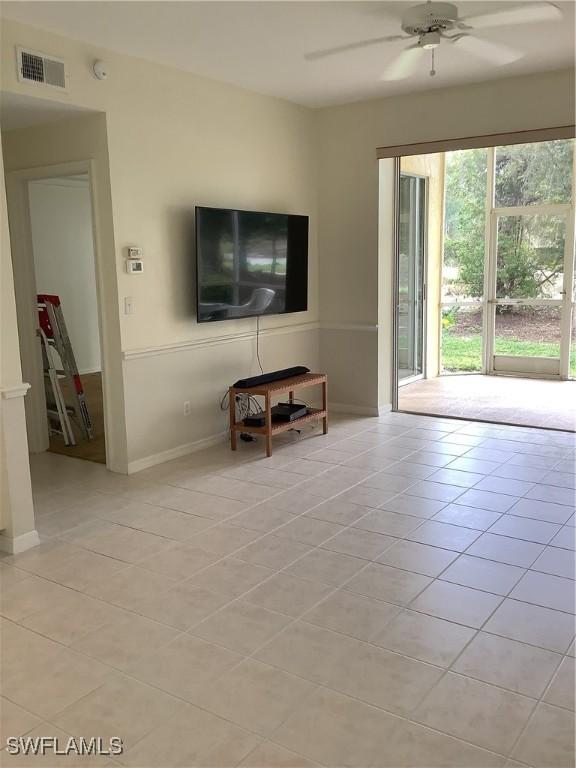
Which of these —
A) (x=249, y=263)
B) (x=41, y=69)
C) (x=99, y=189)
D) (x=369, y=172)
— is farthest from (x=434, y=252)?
(x=41, y=69)

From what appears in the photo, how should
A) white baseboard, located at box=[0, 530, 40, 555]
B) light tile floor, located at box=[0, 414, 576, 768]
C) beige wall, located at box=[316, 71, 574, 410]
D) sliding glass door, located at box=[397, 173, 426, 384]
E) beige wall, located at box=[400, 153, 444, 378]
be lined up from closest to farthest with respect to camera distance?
light tile floor, located at box=[0, 414, 576, 768] → white baseboard, located at box=[0, 530, 40, 555] → beige wall, located at box=[316, 71, 574, 410] → sliding glass door, located at box=[397, 173, 426, 384] → beige wall, located at box=[400, 153, 444, 378]

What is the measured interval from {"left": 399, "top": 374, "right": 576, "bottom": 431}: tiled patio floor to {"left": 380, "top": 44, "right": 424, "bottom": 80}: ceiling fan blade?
9.55 ft

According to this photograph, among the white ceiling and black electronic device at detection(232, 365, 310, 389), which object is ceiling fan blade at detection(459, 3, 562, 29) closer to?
the white ceiling

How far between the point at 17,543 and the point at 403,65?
12.4 ft

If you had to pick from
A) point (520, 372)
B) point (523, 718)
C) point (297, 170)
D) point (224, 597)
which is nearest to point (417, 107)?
point (297, 170)

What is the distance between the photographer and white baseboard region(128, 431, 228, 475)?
15.9ft

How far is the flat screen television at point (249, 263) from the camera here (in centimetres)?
504

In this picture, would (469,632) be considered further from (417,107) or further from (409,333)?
(409,333)

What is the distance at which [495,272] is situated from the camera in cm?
815

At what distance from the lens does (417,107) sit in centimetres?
569

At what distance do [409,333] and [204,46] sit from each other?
4.36 metres

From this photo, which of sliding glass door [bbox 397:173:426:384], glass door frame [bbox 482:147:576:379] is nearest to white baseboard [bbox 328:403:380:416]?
sliding glass door [bbox 397:173:426:384]

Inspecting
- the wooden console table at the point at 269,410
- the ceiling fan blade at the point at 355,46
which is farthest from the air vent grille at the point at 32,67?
the wooden console table at the point at 269,410

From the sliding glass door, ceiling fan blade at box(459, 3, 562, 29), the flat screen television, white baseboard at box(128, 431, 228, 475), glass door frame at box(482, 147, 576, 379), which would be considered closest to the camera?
ceiling fan blade at box(459, 3, 562, 29)
